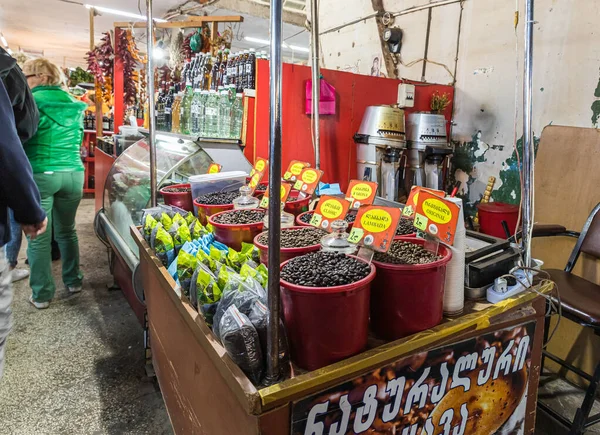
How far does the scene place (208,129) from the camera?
2.82 meters

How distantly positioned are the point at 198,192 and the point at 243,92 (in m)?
1.13

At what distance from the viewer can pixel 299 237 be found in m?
1.21

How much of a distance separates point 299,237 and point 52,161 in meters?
2.32

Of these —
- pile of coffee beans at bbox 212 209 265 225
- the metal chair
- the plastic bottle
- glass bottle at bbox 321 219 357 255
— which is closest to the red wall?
the plastic bottle

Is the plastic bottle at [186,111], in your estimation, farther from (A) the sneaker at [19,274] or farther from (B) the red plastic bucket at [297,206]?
(A) the sneaker at [19,274]

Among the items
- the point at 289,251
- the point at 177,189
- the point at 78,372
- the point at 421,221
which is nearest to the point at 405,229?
the point at 421,221

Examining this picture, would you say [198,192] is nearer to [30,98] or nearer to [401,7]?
[30,98]

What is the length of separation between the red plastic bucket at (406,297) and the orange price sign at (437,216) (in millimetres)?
71

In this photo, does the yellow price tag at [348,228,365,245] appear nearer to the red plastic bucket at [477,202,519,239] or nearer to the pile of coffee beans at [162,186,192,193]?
the pile of coffee beans at [162,186,192,193]

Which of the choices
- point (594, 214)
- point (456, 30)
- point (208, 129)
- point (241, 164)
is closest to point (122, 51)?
point (208, 129)

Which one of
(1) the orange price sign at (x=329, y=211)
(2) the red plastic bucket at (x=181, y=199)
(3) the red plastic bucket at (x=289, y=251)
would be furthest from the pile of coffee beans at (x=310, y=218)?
(2) the red plastic bucket at (x=181, y=199)

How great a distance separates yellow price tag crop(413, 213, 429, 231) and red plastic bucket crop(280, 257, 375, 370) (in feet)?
0.88

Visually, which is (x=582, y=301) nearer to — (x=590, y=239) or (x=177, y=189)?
(x=590, y=239)

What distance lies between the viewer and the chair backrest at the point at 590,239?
83.9 inches
